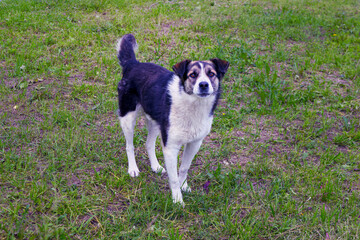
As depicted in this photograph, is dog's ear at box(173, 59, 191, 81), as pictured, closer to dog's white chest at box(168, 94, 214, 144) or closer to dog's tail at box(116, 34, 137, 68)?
dog's white chest at box(168, 94, 214, 144)

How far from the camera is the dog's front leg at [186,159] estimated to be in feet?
11.3

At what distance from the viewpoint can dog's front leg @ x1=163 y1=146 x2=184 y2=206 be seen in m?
3.27

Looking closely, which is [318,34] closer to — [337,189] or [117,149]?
[337,189]

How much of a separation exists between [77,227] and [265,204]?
1.81 meters

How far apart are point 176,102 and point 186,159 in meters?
Answer: 0.65

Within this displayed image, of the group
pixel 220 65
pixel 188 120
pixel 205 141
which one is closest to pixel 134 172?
pixel 188 120

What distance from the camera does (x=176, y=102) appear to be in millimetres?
3281

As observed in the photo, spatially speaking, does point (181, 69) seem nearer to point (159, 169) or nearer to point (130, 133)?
point (130, 133)

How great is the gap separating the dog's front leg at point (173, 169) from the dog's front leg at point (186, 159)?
0.23 metres

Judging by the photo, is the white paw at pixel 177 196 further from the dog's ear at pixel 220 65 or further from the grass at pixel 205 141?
the dog's ear at pixel 220 65

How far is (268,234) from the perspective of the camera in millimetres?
3047

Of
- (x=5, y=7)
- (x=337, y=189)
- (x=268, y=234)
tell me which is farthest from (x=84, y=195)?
(x=5, y=7)

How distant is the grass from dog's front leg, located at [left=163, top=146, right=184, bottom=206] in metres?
0.13

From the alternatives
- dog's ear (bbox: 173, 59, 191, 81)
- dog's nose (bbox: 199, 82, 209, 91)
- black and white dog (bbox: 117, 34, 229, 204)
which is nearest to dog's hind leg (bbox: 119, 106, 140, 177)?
black and white dog (bbox: 117, 34, 229, 204)
